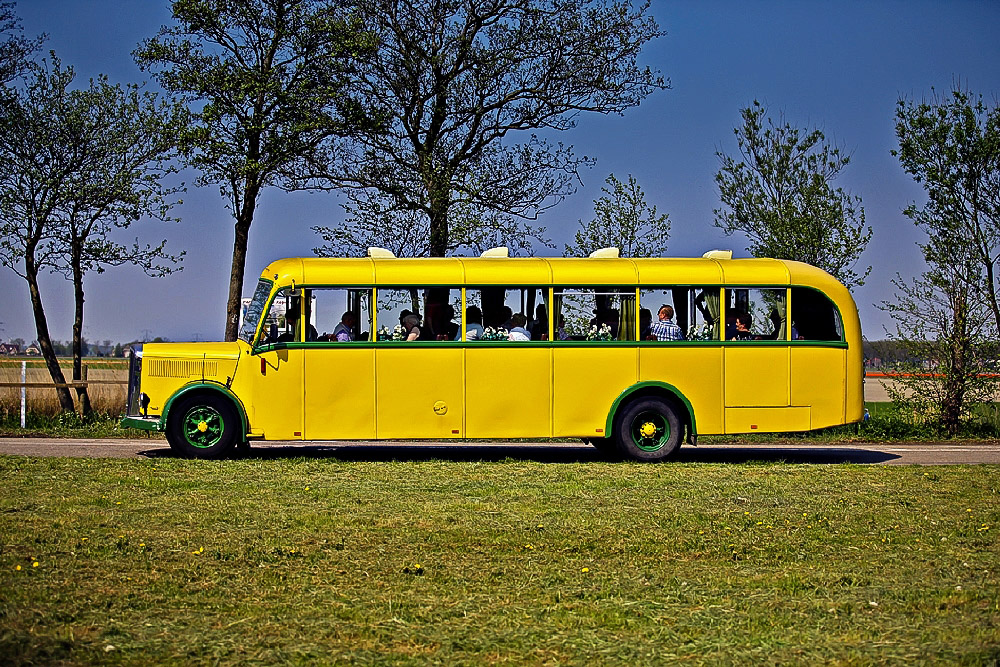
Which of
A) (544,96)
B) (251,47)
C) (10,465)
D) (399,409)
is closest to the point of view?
(10,465)

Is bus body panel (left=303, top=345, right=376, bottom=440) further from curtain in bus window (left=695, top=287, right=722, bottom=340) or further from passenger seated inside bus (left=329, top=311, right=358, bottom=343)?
curtain in bus window (left=695, top=287, right=722, bottom=340)

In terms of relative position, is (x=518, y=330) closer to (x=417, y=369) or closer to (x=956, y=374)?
(x=417, y=369)

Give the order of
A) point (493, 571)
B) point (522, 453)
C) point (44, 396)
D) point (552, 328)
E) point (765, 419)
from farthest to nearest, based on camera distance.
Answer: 1. point (44, 396)
2. point (522, 453)
3. point (765, 419)
4. point (552, 328)
5. point (493, 571)

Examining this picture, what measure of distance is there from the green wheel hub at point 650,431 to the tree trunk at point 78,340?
41.0 ft

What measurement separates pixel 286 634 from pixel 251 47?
19.4m

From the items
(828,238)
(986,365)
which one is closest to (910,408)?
(986,365)

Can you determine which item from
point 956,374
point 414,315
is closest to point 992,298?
point 956,374

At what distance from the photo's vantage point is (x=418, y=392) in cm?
1614

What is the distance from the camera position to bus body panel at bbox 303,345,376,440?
52.6 ft

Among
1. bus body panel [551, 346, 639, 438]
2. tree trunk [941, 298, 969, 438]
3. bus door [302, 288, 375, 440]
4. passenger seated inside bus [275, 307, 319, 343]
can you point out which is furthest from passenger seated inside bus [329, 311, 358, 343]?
tree trunk [941, 298, 969, 438]

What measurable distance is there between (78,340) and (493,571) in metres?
19.8

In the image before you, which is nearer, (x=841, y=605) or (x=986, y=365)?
(x=841, y=605)

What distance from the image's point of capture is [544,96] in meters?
25.7

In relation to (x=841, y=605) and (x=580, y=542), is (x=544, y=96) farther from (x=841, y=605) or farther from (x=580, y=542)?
(x=841, y=605)
